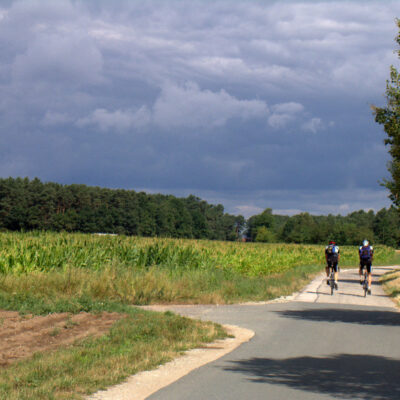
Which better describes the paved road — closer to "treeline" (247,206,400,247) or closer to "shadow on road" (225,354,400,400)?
"shadow on road" (225,354,400,400)

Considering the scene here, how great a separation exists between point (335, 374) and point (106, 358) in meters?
3.24

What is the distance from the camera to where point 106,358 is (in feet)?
28.8

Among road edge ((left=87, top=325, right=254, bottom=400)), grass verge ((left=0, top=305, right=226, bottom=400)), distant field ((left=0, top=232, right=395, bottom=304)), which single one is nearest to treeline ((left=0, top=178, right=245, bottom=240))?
distant field ((left=0, top=232, right=395, bottom=304))

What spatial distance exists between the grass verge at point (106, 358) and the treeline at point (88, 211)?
68.8 m

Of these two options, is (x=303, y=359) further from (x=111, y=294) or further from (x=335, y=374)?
(x=111, y=294)

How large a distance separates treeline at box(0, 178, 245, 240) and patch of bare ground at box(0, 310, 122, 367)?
67.3m

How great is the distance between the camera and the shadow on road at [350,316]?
14.9 meters

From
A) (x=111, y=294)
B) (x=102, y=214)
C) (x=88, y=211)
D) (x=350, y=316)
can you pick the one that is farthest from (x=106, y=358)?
(x=102, y=214)

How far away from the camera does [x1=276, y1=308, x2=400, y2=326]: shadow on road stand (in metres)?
14.9

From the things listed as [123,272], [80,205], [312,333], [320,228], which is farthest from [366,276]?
[320,228]

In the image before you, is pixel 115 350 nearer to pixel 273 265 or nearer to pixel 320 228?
pixel 273 265

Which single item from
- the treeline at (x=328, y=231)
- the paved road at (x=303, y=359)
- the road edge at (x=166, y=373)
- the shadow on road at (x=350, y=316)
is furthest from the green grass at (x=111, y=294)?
the treeline at (x=328, y=231)

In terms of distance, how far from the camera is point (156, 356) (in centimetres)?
920

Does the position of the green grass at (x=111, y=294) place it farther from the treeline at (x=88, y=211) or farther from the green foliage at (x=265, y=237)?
the green foliage at (x=265, y=237)
